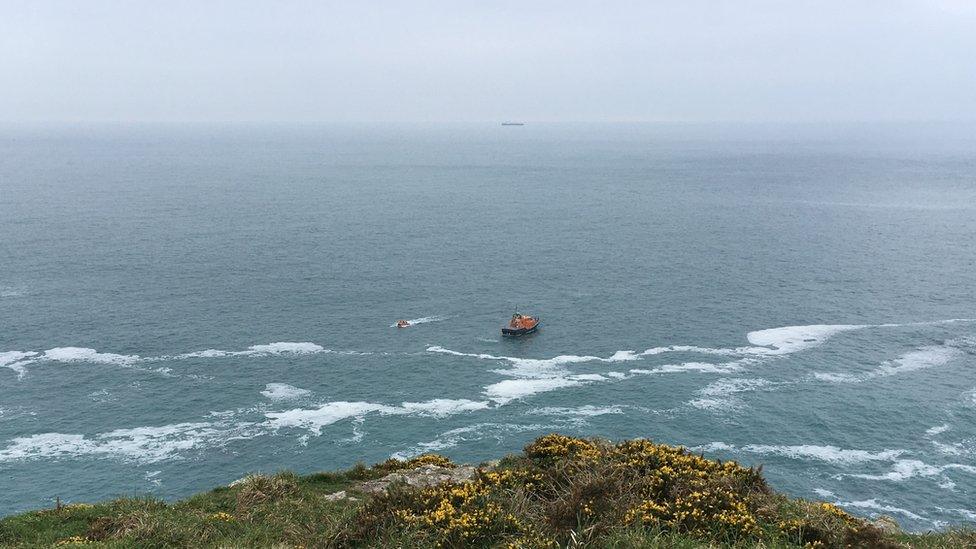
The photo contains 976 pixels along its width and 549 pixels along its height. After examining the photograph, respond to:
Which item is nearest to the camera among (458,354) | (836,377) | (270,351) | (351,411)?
(351,411)

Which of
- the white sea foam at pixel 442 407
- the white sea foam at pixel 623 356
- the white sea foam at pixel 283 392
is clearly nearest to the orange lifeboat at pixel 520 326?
the white sea foam at pixel 623 356

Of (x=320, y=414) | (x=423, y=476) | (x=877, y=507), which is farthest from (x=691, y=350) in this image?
(x=423, y=476)

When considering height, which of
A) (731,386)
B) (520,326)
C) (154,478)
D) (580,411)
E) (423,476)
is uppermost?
(423,476)

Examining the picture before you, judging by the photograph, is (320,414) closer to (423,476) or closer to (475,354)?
(475,354)

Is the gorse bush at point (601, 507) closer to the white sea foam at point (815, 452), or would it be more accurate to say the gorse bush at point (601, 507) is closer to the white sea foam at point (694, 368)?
the white sea foam at point (815, 452)

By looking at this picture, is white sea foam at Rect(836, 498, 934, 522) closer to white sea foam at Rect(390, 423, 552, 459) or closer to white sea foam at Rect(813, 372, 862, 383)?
white sea foam at Rect(813, 372, 862, 383)

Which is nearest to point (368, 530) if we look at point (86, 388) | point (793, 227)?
point (86, 388)
